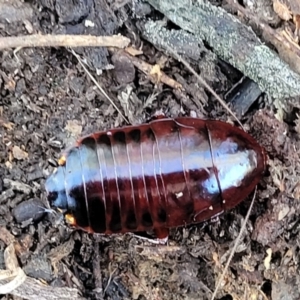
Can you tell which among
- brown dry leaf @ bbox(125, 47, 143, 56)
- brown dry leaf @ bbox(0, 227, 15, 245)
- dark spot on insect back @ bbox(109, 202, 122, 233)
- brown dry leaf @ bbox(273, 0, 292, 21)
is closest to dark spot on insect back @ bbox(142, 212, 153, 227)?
dark spot on insect back @ bbox(109, 202, 122, 233)

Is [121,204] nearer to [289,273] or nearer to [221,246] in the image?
[221,246]

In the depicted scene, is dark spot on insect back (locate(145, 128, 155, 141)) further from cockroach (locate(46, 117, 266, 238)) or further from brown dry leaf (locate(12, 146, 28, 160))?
brown dry leaf (locate(12, 146, 28, 160))

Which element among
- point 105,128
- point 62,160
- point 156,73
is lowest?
point 62,160

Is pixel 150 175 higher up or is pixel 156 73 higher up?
pixel 156 73

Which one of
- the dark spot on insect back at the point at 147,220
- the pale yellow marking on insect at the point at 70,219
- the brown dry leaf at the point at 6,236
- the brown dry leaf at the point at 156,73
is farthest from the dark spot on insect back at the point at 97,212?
the brown dry leaf at the point at 156,73

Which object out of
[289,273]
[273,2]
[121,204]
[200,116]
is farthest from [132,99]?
[289,273]

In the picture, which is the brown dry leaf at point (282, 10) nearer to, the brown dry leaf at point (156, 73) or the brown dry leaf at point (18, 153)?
the brown dry leaf at point (156, 73)

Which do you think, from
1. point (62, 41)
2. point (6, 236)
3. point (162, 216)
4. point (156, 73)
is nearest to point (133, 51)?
point (156, 73)

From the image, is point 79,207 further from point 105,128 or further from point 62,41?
point 62,41

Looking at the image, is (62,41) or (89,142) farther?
(62,41)
